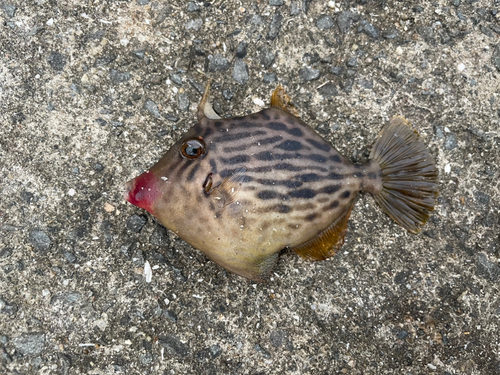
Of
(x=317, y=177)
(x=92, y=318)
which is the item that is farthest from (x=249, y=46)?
(x=92, y=318)

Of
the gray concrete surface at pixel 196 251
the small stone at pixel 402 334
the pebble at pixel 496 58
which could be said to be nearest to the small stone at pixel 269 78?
the gray concrete surface at pixel 196 251

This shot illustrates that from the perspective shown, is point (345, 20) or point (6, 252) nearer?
point (6, 252)

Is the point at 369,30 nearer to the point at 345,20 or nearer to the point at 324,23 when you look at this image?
the point at 345,20

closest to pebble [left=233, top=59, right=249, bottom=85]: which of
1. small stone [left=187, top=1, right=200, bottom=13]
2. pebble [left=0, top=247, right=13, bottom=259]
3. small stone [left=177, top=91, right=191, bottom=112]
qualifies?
small stone [left=177, top=91, right=191, bottom=112]

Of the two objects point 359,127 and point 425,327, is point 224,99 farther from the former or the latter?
point 425,327

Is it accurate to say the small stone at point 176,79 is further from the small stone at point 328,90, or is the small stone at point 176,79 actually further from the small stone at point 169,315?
the small stone at point 169,315

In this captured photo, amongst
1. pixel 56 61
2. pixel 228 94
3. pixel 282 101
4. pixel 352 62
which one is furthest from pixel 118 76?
pixel 352 62

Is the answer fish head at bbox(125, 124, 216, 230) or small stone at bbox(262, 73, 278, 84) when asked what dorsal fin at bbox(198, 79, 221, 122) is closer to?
fish head at bbox(125, 124, 216, 230)
